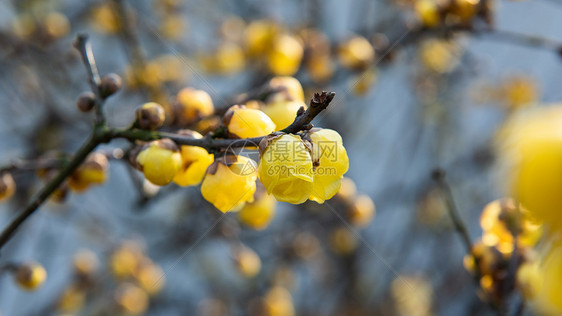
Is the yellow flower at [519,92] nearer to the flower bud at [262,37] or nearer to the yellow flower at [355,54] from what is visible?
the yellow flower at [355,54]

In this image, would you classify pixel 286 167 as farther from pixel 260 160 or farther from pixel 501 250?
pixel 501 250

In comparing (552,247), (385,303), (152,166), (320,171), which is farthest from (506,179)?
(385,303)

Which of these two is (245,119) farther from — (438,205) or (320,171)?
(438,205)

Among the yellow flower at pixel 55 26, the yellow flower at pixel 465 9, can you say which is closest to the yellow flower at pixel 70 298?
the yellow flower at pixel 55 26

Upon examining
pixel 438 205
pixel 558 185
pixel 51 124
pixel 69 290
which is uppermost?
pixel 558 185

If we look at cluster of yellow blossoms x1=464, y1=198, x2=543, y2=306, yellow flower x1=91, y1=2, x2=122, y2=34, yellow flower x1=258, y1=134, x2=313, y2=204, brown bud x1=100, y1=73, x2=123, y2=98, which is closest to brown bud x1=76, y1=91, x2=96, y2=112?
brown bud x1=100, y1=73, x2=123, y2=98

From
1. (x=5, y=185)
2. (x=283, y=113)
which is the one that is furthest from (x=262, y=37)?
(x=5, y=185)

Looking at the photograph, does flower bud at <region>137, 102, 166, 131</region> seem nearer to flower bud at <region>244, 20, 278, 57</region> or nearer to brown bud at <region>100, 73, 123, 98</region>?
brown bud at <region>100, 73, 123, 98</region>
